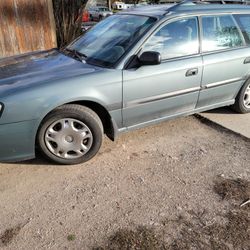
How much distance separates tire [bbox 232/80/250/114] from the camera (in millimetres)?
4520

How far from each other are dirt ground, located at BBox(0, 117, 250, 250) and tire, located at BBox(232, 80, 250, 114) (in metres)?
0.78

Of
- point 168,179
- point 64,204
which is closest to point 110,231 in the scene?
point 64,204

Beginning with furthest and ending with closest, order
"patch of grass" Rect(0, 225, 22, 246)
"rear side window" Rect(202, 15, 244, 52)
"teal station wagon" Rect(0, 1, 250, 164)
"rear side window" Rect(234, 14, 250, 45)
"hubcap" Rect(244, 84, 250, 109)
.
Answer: "hubcap" Rect(244, 84, 250, 109) < "rear side window" Rect(234, 14, 250, 45) < "rear side window" Rect(202, 15, 244, 52) < "teal station wagon" Rect(0, 1, 250, 164) < "patch of grass" Rect(0, 225, 22, 246)

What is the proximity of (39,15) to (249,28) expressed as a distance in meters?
4.39

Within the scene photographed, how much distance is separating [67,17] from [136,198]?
631cm

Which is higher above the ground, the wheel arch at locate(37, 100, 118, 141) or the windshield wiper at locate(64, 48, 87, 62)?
the windshield wiper at locate(64, 48, 87, 62)

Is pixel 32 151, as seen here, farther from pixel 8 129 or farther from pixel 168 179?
pixel 168 179

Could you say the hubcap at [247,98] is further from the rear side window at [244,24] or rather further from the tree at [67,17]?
the tree at [67,17]

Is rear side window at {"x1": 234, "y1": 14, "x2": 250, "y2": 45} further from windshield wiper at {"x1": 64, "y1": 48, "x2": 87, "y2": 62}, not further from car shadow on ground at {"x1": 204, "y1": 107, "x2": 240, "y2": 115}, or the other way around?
windshield wiper at {"x1": 64, "y1": 48, "x2": 87, "y2": 62}

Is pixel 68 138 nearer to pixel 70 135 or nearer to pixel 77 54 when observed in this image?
pixel 70 135

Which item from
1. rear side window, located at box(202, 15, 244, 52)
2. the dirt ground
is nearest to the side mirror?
rear side window, located at box(202, 15, 244, 52)

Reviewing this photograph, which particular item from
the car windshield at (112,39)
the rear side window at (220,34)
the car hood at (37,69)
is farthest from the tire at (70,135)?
the rear side window at (220,34)

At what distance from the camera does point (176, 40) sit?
147 inches

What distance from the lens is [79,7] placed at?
26.4 ft
